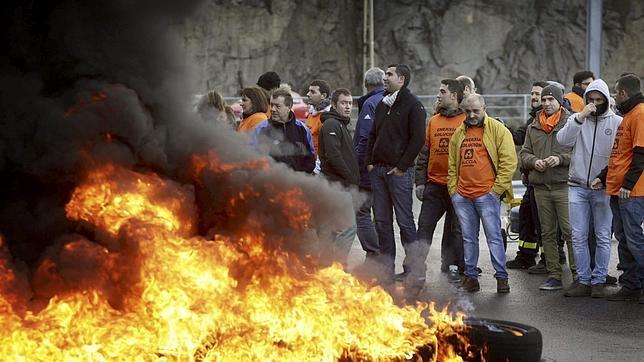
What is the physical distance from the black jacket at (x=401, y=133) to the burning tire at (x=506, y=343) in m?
Result: 3.38

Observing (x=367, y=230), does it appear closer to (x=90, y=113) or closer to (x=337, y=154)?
(x=337, y=154)

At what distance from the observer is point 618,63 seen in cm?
3131

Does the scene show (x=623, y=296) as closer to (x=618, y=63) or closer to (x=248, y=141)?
(x=248, y=141)

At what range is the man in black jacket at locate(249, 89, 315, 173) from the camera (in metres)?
8.68

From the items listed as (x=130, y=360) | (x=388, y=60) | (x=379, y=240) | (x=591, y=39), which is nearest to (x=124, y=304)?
(x=130, y=360)

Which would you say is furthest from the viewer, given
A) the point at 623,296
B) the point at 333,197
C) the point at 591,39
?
the point at 591,39

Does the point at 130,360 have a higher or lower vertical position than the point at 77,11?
lower

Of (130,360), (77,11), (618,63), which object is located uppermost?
(77,11)

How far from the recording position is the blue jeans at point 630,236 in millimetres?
9219

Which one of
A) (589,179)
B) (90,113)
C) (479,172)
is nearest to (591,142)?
(589,179)

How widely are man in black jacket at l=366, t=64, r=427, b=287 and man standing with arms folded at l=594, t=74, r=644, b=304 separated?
1715 millimetres

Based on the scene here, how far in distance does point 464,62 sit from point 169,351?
2534cm

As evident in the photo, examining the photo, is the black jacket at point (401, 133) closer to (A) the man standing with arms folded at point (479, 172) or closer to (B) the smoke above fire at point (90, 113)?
(A) the man standing with arms folded at point (479, 172)

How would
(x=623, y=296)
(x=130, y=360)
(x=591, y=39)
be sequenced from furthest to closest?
(x=591, y=39), (x=623, y=296), (x=130, y=360)
